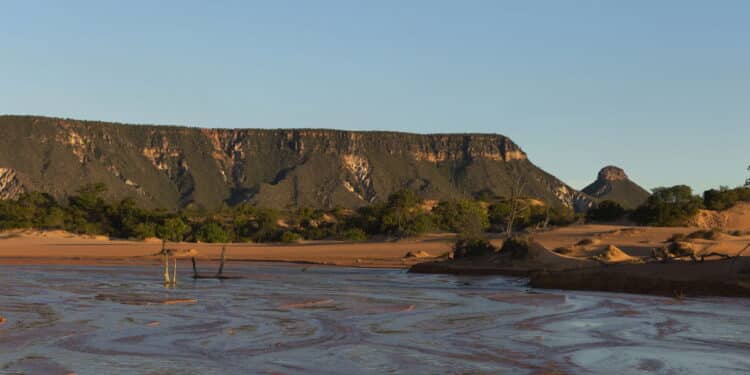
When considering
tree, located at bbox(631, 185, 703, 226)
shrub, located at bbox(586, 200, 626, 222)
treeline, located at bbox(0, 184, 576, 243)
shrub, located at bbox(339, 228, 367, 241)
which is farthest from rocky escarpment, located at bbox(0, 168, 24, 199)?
tree, located at bbox(631, 185, 703, 226)

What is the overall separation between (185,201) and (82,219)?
6037cm

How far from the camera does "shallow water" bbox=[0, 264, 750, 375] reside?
498 inches

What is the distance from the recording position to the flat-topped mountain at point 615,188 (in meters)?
147

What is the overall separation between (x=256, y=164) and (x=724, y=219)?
105351 millimetres

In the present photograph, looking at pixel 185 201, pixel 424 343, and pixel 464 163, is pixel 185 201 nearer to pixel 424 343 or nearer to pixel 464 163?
pixel 464 163

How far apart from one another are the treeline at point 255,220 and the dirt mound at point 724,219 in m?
10.2

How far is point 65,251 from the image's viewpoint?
5794 centimetres

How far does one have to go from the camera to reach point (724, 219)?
61.7 metres

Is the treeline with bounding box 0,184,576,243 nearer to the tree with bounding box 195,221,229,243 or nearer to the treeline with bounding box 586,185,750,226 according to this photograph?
the tree with bounding box 195,221,229,243

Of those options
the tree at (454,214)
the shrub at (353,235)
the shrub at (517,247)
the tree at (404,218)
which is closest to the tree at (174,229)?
the shrub at (353,235)

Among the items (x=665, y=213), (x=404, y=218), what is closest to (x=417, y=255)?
(x=665, y=213)

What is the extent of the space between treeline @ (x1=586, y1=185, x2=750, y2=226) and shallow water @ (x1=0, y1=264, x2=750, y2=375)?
114 feet

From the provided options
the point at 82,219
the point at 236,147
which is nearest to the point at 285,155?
the point at 236,147

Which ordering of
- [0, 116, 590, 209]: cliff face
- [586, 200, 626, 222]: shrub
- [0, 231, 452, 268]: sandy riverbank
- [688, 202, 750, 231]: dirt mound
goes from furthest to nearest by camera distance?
[0, 116, 590, 209]: cliff face, [586, 200, 626, 222]: shrub, [688, 202, 750, 231]: dirt mound, [0, 231, 452, 268]: sandy riverbank
